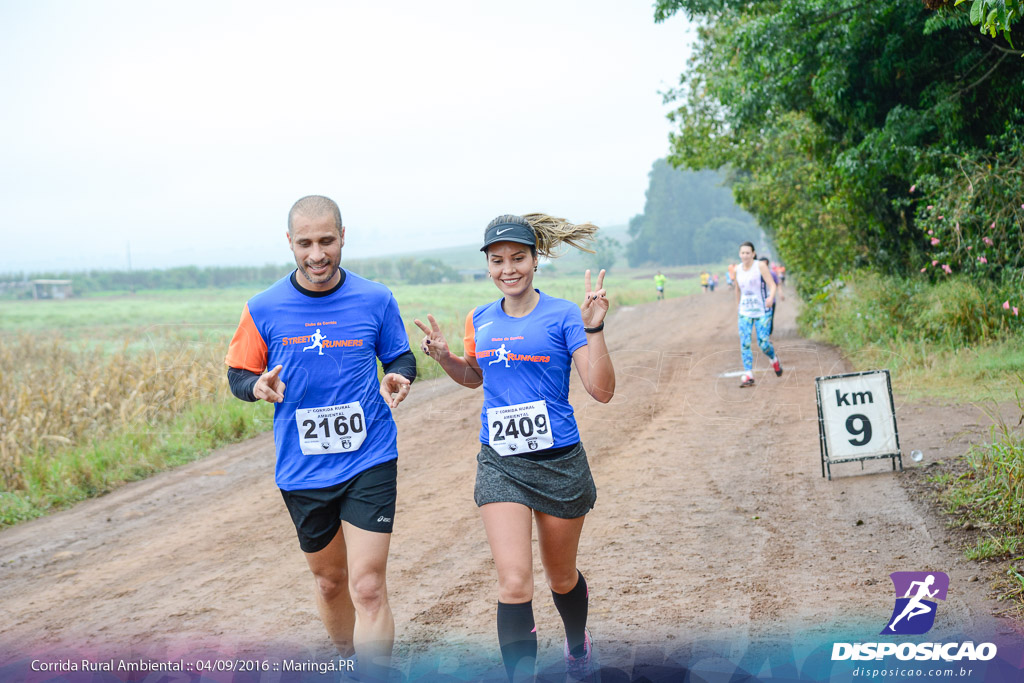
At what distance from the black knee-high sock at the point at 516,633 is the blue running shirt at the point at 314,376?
2.83ft

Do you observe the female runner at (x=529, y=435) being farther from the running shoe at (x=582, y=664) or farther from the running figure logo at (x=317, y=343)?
the running figure logo at (x=317, y=343)

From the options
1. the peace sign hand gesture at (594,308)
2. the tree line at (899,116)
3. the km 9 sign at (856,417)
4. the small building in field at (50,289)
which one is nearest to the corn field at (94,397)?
the peace sign hand gesture at (594,308)

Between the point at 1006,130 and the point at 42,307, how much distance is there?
62940mm

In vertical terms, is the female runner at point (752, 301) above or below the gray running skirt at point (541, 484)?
above

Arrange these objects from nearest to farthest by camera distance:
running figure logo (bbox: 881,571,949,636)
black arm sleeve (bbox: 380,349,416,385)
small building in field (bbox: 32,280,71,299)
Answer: black arm sleeve (bbox: 380,349,416,385)
running figure logo (bbox: 881,571,949,636)
small building in field (bbox: 32,280,71,299)

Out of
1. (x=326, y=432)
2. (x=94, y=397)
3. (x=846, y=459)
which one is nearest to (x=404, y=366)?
(x=326, y=432)

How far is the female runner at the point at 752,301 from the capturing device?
488 inches

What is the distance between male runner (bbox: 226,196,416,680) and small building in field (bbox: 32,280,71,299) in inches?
2961

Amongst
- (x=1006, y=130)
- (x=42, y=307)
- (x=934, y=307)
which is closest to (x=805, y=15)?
(x=1006, y=130)

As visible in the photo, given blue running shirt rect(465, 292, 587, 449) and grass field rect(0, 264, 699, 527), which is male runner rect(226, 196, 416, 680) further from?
grass field rect(0, 264, 699, 527)

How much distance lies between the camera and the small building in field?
6975 centimetres

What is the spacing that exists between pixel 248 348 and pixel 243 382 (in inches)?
6.0

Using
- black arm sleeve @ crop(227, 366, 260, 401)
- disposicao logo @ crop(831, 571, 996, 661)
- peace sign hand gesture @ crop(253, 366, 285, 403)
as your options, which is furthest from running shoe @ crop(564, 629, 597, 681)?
black arm sleeve @ crop(227, 366, 260, 401)

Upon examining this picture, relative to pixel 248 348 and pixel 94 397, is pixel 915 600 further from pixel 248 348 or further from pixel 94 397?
pixel 94 397
